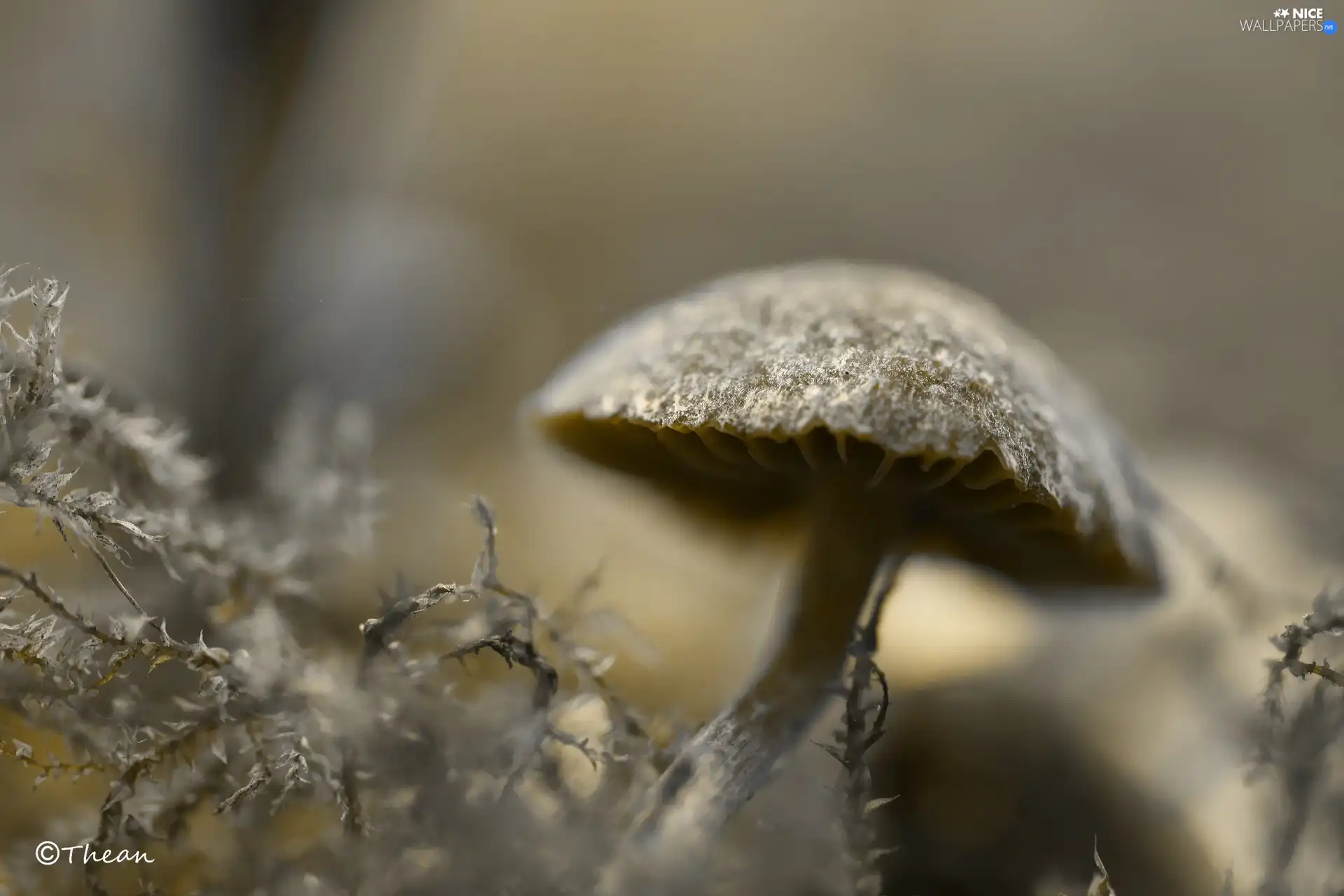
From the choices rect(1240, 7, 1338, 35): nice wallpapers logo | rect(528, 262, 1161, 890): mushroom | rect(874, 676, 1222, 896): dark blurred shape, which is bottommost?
rect(874, 676, 1222, 896): dark blurred shape

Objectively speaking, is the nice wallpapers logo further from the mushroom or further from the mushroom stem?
the mushroom stem

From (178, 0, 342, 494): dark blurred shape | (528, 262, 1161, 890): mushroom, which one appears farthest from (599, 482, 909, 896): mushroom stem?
(178, 0, 342, 494): dark blurred shape

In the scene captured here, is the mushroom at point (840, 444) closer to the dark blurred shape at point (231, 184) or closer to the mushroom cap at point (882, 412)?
the mushroom cap at point (882, 412)

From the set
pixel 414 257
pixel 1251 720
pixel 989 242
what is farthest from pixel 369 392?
pixel 989 242

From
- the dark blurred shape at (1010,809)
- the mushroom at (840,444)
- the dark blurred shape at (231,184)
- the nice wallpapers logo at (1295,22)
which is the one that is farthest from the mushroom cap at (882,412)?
the nice wallpapers logo at (1295,22)

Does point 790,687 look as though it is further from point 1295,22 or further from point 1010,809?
point 1295,22

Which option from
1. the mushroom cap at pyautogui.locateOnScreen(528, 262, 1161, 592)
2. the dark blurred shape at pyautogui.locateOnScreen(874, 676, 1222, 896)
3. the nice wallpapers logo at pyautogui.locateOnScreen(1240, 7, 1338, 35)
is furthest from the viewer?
the nice wallpapers logo at pyautogui.locateOnScreen(1240, 7, 1338, 35)
